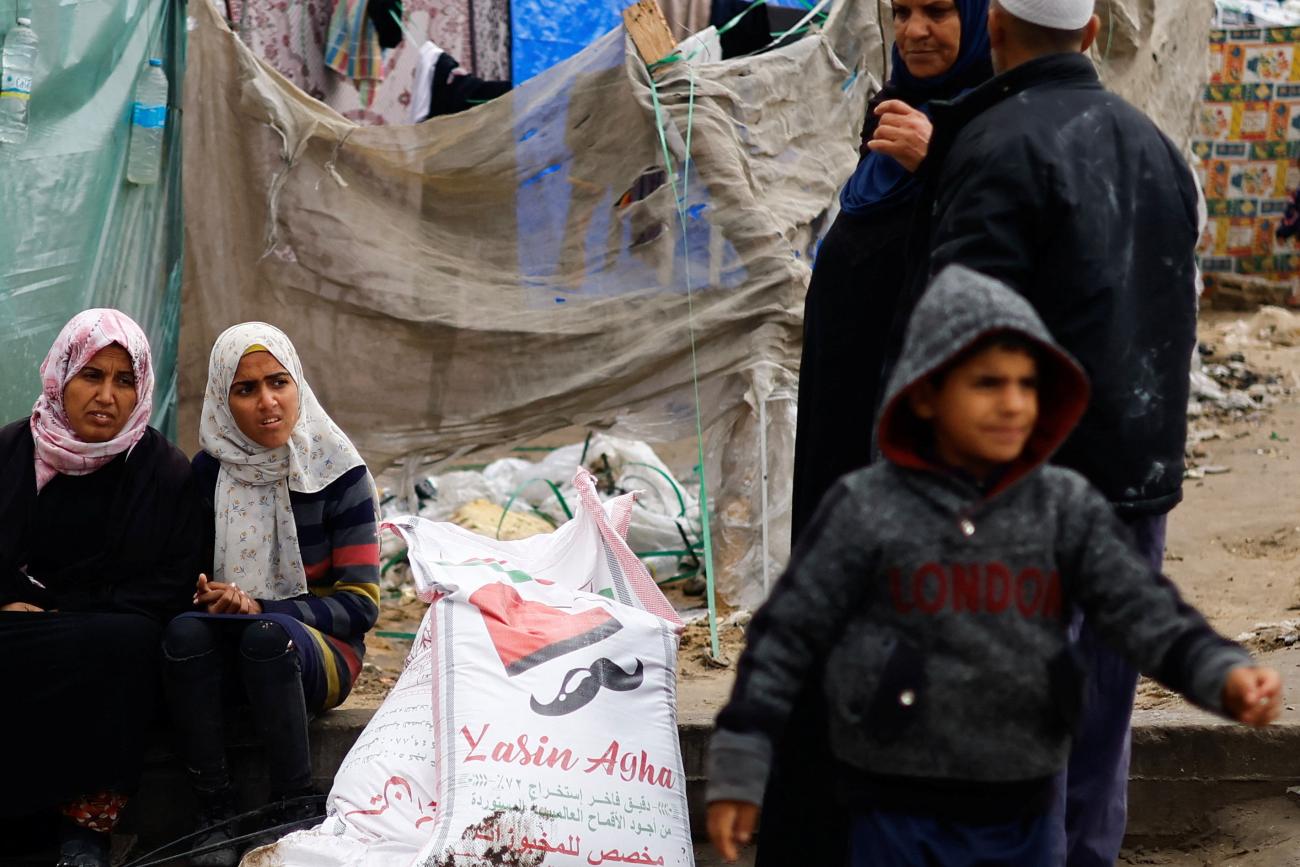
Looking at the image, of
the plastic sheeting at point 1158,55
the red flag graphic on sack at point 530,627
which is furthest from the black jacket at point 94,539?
the plastic sheeting at point 1158,55

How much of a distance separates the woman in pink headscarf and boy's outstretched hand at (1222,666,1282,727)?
2235 millimetres

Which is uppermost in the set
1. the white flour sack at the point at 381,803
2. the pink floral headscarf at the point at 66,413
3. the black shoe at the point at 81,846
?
the pink floral headscarf at the point at 66,413

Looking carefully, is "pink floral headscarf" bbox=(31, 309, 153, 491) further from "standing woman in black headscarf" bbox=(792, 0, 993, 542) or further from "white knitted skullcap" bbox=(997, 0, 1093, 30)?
"white knitted skullcap" bbox=(997, 0, 1093, 30)

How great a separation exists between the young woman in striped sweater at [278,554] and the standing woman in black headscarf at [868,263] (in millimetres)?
1173

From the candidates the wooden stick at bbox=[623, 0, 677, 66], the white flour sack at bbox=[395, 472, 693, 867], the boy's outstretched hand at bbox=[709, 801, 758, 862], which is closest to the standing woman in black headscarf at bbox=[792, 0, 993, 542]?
the white flour sack at bbox=[395, 472, 693, 867]

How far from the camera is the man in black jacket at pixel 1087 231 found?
2123 mm

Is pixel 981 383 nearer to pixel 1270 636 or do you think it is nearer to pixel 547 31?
pixel 1270 636

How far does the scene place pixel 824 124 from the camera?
15.9 feet

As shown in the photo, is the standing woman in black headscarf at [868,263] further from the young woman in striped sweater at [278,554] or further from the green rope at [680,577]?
the green rope at [680,577]

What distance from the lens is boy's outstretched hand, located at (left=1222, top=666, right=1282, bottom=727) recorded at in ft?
5.52

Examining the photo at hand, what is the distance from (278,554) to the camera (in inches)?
133

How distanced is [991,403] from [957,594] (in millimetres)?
240

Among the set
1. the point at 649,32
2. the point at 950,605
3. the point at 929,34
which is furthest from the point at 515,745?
the point at 649,32

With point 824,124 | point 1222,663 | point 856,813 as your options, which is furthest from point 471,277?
point 1222,663
